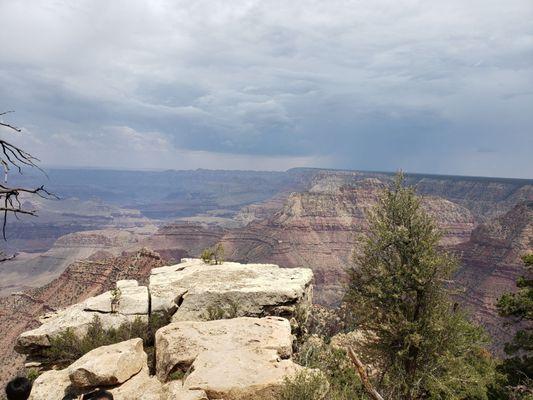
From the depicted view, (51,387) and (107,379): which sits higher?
(107,379)

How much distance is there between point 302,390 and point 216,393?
9.01 ft

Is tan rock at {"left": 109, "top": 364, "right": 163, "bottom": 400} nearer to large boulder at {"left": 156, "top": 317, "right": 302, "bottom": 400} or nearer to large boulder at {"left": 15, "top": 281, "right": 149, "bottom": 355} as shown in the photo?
large boulder at {"left": 156, "top": 317, "right": 302, "bottom": 400}

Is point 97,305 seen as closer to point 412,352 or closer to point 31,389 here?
point 31,389

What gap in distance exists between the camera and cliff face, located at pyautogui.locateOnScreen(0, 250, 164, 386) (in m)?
73.3

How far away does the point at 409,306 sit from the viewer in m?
19.4

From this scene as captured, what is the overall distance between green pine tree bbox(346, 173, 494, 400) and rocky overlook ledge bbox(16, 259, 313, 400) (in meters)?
4.23

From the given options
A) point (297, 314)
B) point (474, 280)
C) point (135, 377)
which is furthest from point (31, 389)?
point (474, 280)

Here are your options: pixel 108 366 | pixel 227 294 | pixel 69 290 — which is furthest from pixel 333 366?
pixel 69 290

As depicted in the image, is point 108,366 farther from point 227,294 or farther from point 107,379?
point 227,294

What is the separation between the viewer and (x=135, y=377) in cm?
1513

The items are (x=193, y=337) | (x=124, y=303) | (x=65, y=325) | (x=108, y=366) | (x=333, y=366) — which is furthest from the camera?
(x=333, y=366)

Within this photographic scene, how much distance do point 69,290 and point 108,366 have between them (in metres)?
78.9

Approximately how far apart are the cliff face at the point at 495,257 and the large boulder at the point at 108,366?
120 metres

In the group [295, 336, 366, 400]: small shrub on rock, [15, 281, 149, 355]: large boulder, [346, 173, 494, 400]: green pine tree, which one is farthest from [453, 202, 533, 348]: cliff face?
[15, 281, 149, 355]: large boulder
